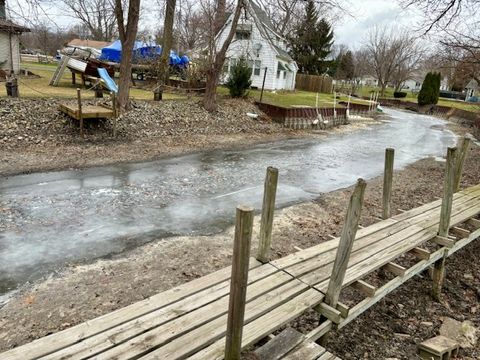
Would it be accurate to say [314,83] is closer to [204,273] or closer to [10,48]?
[10,48]

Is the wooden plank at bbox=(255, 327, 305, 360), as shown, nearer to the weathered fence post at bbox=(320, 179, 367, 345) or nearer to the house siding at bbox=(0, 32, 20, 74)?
the weathered fence post at bbox=(320, 179, 367, 345)

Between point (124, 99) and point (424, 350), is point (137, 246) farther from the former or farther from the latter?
point (124, 99)

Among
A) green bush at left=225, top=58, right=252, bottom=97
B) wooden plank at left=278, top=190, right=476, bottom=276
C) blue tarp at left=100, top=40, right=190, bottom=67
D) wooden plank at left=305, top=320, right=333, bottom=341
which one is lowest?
wooden plank at left=305, top=320, right=333, bottom=341

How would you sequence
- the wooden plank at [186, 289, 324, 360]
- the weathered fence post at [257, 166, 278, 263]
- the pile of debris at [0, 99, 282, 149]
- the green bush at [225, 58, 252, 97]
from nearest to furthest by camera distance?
1. the wooden plank at [186, 289, 324, 360]
2. the weathered fence post at [257, 166, 278, 263]
3. the pile of debris at [0, 99, 282, 149]
4. the green bush at [225, 58, 252, 97]

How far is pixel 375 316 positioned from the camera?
463 centimetres

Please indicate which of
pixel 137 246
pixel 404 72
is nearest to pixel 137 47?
pixel 137 246

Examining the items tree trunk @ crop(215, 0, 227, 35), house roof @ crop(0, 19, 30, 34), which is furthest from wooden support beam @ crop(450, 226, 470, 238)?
house roof @ crop(0, 19, 30, 34)

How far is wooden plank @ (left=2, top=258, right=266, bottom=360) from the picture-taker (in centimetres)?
246

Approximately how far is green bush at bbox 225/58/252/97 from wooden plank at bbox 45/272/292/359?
1590 centimetres

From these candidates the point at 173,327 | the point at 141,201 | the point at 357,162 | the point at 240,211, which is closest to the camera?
the point at 240,211

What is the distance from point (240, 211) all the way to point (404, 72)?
6559 centimetres

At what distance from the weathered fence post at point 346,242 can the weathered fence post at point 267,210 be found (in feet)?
2.50

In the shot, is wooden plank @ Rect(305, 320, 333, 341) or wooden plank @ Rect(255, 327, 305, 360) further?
wooden plank @ Rect(305, 320, 333, 341)

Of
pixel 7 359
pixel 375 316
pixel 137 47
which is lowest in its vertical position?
pixel 375 316
